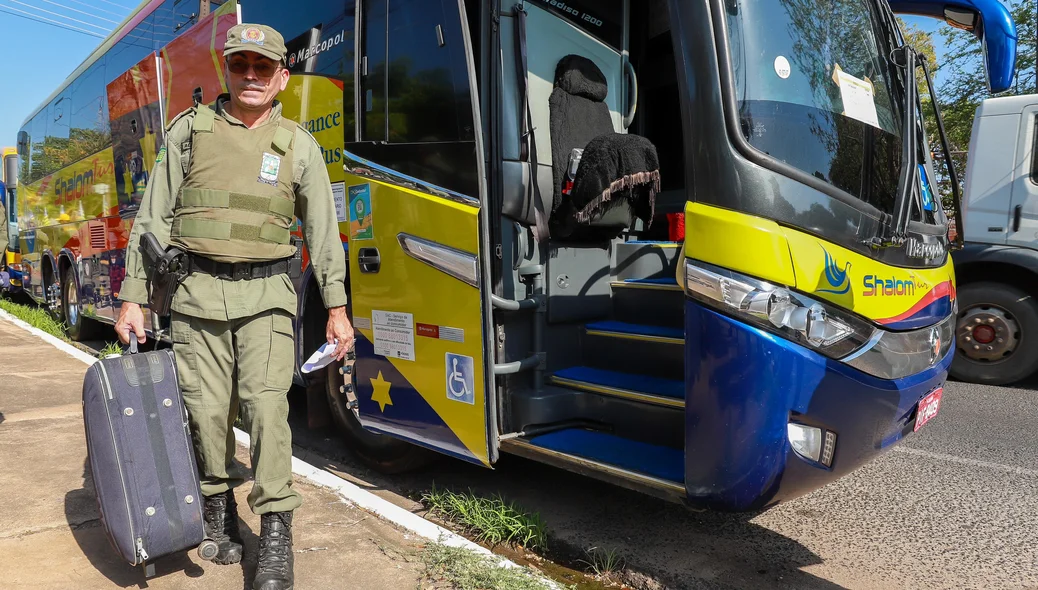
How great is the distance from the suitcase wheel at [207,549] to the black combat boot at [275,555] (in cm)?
19

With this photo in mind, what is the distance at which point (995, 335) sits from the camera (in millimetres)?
6203

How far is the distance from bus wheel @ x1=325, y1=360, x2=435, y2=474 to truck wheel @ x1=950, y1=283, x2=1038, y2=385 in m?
4.96

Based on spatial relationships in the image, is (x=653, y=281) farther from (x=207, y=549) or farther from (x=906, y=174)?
(x=207, y=549)

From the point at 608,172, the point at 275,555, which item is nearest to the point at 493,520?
the point at 275,555

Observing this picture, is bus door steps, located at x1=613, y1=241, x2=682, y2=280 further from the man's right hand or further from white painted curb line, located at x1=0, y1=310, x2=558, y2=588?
the man's right hand

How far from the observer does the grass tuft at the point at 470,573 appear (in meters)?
2.59

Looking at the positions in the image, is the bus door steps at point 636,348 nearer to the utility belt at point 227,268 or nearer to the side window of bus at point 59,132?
the utility belt at point 227,268

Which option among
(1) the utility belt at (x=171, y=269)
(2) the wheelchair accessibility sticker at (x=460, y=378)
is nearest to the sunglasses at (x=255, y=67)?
(1) the utility belt at (x=171, y=269)

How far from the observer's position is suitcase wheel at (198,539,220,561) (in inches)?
105

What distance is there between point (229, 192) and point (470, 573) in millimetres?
1615

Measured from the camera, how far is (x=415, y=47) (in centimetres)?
342

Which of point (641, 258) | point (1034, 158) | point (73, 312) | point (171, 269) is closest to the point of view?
point (171, 269)

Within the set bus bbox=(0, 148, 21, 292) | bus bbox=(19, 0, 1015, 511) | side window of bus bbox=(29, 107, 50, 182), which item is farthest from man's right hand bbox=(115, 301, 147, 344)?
bus bbox=(0, 148, 21, 292)

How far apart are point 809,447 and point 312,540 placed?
195cm
